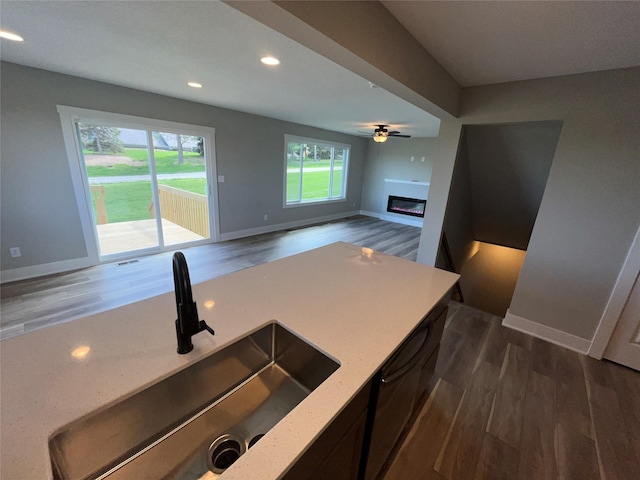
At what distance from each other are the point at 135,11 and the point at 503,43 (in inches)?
89.9

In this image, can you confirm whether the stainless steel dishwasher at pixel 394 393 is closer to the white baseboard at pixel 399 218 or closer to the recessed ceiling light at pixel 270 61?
the recessed ceiling light at pixel 270 61

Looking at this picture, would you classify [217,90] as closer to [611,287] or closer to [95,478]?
[95,478]

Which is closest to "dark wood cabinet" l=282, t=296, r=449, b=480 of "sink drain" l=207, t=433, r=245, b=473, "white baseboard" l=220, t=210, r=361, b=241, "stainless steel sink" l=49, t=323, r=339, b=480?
"stainless steel sink" l=49, t=323, r=339, b=480

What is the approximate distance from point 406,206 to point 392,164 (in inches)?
49.6

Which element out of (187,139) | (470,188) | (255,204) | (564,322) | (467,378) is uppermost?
(187,139)

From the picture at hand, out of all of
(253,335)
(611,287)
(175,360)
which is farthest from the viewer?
(611,287)

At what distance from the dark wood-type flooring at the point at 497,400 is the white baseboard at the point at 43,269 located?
0.13 meters

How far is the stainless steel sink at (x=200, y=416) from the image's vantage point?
686 mm

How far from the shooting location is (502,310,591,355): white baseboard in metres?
2.29

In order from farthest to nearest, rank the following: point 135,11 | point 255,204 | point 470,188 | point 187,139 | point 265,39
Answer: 1. point 255,204
2. point 187,139
3. point 470,188
4. point 265,39
5. point 135,11

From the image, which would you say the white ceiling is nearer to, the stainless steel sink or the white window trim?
the white window trim

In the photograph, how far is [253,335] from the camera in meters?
1.03

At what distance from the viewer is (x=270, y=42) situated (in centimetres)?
180

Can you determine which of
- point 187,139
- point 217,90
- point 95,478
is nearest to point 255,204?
point 187,139
